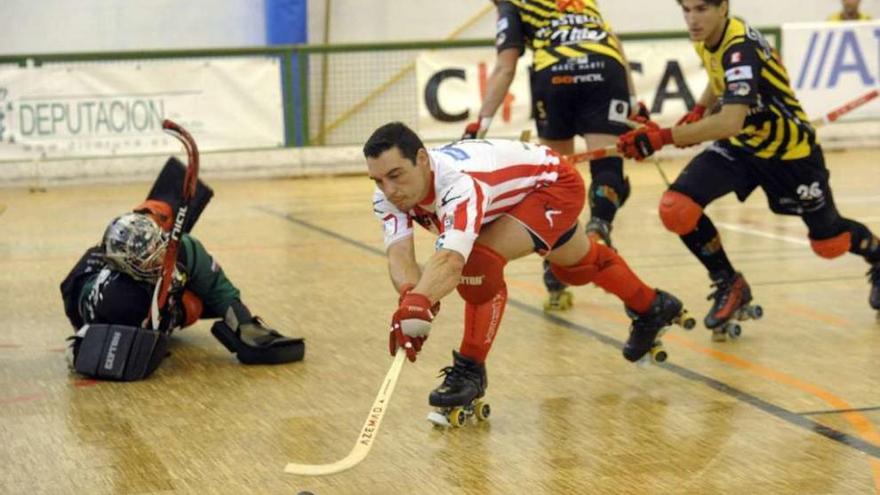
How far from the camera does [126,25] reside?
16312 mm

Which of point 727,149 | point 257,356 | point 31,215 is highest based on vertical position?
point 727,149

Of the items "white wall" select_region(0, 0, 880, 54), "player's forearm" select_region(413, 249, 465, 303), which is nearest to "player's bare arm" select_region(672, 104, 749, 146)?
"player's forearm" select_region(413, 249, 465, 303)

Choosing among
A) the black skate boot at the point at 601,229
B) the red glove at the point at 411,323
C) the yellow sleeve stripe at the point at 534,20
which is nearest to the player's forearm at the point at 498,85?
the yellow sleeve stripe at the point at 534,20

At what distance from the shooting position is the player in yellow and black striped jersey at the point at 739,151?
5523 millimetres

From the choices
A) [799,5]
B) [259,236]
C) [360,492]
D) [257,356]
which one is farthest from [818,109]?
[360,492]

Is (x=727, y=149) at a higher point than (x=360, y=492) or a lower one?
higher

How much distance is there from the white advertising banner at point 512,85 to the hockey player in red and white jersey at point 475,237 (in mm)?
8484

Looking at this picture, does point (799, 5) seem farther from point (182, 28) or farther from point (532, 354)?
point (532, 354)

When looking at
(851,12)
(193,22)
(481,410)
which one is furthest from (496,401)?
(193,22)

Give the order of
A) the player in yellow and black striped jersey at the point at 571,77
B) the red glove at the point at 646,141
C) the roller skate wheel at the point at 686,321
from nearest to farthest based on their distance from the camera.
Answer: the roller skate wheel at the point at 686,321 < the red glove at the point at 646,141 < the player in yellow and black striped jersey at the point at 571,77

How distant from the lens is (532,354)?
18.2 feet

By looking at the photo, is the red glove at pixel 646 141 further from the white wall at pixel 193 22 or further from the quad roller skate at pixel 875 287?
the white wall at pixel 193 22

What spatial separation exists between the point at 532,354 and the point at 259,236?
4113mm

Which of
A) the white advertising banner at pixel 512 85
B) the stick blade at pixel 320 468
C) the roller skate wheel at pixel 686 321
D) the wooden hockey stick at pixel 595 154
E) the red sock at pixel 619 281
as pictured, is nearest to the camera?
the stick blade at pixel 320 468
